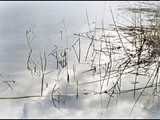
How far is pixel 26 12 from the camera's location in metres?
3.15

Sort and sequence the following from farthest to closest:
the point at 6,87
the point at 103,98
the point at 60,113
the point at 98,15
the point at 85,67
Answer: the point at 98,15 → the point at 85,67 → the point at 6,87 → the point at 103,98 → the point at 60,113

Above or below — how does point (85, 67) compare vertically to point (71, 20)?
below

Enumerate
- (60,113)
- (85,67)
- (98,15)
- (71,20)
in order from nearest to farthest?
(60,113), (85,67), (71,20), (98,15)

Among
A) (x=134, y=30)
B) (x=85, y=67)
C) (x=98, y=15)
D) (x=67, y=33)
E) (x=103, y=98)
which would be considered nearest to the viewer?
(x=103, y=98)

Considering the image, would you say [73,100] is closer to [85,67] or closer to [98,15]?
[85,67]

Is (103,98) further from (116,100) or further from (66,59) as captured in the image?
(66,59)

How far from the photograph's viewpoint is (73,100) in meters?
1.38

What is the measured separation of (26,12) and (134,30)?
4.80ft

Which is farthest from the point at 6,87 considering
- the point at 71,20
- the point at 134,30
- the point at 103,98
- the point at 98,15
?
the point at 98,15

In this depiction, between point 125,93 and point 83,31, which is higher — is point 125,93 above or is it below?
below

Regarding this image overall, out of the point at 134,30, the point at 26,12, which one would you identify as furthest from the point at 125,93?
the point at 26,12

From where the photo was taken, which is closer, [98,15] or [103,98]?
[103,98]

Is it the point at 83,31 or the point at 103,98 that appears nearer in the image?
the point at 103,98

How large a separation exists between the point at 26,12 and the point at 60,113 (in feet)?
6.78
